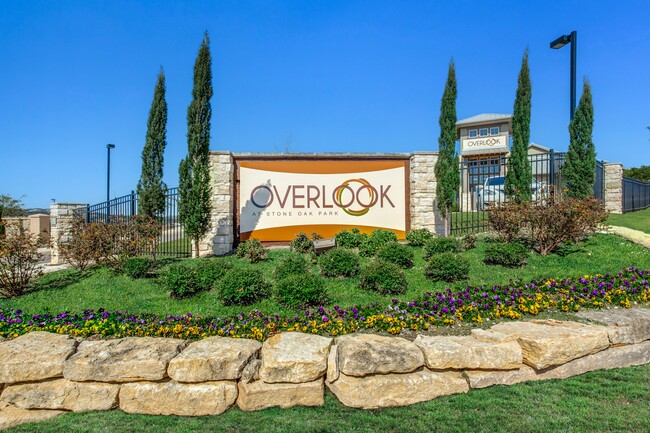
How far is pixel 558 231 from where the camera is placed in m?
7.22

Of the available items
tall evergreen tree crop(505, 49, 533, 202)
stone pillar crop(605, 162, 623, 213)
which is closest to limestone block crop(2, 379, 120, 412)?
tall evergreen tree crop(505, 49, 533, 202)

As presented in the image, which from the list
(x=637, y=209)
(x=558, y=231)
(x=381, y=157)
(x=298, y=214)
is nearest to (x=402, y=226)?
(x=381, y=157)

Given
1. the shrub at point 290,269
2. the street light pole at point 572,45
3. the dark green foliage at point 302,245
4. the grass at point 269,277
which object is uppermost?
the street light pole at point 572,45

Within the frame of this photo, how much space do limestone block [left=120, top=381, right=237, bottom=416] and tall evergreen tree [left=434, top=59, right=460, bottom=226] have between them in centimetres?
833

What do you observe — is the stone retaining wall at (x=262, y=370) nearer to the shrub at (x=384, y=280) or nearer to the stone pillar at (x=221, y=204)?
the shrub at (x=384, y=280)

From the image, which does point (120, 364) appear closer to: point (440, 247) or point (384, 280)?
point (384, 280)

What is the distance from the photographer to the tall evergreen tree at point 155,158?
30.6 ft

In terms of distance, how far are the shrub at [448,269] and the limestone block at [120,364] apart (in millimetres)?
4103

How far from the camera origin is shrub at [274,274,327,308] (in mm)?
4848

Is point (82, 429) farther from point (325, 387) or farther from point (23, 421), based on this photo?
point (325, 387)

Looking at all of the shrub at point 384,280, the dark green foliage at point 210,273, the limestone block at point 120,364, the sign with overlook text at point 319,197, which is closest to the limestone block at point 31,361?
the limestone block at point 120,364

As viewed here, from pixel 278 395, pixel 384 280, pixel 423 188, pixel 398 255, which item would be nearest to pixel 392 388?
pixel 278 395

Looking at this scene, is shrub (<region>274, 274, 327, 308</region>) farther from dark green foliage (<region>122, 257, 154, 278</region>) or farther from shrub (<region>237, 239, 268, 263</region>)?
dark green foliage (<region>122, 257, 154, 278</region>)

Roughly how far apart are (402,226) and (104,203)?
9600 millimetres
